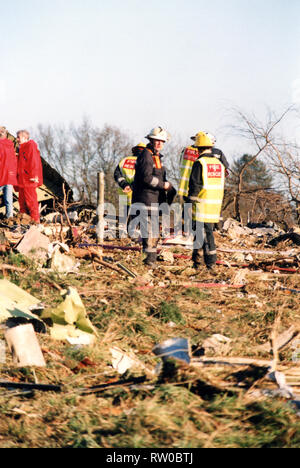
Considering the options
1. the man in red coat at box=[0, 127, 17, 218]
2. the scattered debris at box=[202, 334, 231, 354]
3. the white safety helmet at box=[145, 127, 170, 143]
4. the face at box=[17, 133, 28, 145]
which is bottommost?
the scattered debris at box=[202, 334, 231, 354]

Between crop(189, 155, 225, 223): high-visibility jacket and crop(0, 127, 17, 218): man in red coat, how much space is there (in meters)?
4.25

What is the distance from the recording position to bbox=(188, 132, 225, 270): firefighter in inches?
265

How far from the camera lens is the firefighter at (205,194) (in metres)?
6.73

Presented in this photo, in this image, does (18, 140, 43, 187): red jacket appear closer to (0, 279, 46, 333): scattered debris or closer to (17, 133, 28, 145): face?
(17, 133, 28, 145): face

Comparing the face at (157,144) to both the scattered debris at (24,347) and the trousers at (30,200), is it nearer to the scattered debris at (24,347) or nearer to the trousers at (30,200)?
the trousers at (30,200)

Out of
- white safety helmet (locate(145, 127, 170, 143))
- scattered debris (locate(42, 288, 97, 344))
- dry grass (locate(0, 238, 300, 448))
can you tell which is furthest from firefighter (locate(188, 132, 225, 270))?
scattered debris (locate(42, 288, 97, 344))

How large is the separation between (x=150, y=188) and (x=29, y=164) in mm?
3473

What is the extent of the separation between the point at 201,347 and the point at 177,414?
1.13 meters

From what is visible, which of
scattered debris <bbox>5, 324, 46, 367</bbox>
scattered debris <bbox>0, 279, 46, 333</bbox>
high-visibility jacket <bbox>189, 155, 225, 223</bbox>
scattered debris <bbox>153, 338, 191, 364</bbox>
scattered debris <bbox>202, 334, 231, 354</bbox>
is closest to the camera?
scattered debris <bbox>153, 338, 191, 364</bbox>

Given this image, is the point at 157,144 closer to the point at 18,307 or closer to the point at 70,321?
the point at 18,307

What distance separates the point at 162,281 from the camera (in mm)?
5973

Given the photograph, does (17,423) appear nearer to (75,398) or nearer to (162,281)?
(75,398)
